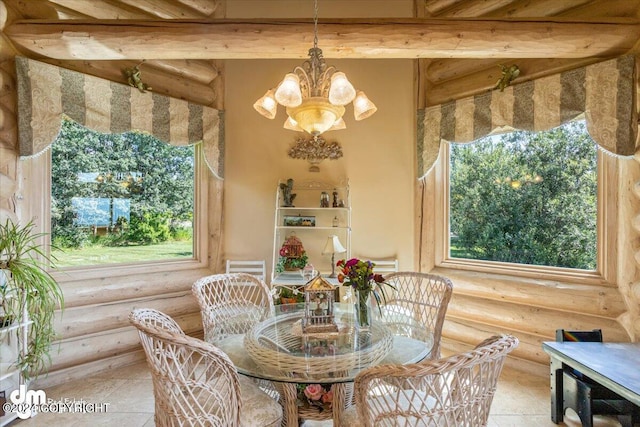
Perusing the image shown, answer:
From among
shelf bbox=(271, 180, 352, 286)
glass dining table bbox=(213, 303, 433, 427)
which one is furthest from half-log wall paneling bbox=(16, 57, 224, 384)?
glass dining table bbox=(213, 303, 433, 427)

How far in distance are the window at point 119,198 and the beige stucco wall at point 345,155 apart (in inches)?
20.8

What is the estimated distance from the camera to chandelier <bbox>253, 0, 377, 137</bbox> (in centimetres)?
180

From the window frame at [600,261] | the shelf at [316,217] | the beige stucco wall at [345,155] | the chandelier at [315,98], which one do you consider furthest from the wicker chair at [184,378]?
the window frame at [600,261]

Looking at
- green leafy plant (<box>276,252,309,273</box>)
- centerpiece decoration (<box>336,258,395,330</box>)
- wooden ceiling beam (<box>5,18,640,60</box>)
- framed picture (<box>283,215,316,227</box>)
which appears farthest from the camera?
framed picture (<box>283,215,316,227</box>)

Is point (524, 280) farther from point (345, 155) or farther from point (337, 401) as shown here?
point (337, 401)

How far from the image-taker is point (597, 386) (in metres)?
2.13

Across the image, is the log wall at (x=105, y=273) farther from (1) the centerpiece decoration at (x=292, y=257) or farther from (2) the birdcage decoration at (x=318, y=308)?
(2) the birdcage decoration at (x=318, y=308)

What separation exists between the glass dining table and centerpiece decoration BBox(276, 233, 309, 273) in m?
1.33

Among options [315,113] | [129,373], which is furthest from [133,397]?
[315,113]

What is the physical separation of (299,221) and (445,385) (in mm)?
2623

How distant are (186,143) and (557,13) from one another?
3763mm

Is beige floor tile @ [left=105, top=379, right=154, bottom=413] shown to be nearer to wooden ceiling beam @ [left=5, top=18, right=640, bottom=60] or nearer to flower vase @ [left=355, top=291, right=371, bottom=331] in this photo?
flower vase @ [left=355, top=291, right=371, bottom=331]

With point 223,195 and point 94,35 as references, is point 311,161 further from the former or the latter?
point 94,35

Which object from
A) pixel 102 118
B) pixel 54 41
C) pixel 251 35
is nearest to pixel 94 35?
pixel 54 41
